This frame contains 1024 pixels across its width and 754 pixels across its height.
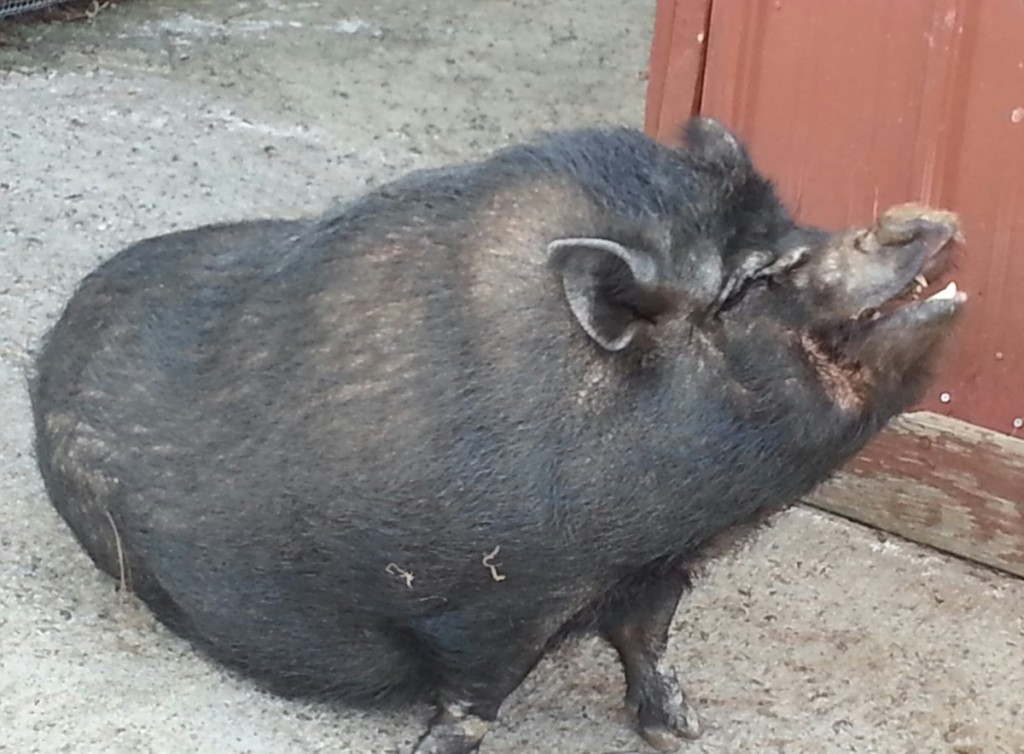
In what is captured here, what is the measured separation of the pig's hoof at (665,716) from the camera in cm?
256

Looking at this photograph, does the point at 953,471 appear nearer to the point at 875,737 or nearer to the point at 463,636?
the point at 875,737

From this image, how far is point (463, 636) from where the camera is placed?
2250 mm

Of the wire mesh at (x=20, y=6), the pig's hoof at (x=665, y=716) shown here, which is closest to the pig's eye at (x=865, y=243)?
the pig's hoof at (x=665, y=716)

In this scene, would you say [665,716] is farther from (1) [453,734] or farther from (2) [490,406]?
(2) [490,406]

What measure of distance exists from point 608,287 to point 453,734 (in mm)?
794

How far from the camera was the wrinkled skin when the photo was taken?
2.00 metres

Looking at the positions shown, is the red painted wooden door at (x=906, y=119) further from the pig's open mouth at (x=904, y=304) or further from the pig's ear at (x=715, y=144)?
the pig's open mouth at (x=904, y=304)

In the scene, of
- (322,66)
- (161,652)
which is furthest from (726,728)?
(322,66)

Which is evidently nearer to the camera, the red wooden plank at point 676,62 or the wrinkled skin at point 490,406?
the wrinkled skin at point 490,406

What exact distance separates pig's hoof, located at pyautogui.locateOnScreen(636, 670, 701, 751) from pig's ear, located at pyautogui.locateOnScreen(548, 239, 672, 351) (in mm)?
762

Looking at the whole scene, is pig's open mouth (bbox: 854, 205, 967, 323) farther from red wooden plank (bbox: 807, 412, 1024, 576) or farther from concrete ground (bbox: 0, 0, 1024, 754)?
red wooden plank (bbox: 807, 412, 1024, 576)

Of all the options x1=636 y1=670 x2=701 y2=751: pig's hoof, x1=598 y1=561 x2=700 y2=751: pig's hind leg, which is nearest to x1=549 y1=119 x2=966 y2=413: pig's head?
x1=598 y1=561 x2=700 y2=751: pig's hind leg

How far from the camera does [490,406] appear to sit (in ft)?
6.89

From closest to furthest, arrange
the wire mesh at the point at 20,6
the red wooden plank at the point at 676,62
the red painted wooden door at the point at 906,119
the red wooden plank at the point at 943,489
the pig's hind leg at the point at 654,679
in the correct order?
the pig's hind leg at the point at 654,679
the red painted wooden door at the point at 906,119
the red wooden plank at the point at 943,489
the red wooden plank at the point at 676,62
the wire mesh at the point at 20,6
